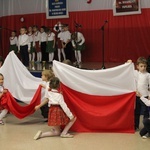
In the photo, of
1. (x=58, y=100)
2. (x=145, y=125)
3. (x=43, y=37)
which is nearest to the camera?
(x=145, y=125)

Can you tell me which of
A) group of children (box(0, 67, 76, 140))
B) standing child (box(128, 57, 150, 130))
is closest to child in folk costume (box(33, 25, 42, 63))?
group of children (box(0, 67, 76, 140))

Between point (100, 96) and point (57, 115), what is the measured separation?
72 cm

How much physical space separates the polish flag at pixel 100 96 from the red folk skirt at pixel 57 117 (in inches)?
13.4

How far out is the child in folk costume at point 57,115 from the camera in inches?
166

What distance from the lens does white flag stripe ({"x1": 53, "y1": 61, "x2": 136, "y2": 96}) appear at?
177 inches

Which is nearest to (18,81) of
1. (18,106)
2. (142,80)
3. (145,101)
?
(18,106)

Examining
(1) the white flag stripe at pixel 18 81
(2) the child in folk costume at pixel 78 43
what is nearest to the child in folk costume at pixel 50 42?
(2) the child in folk costume at pixel 78 43

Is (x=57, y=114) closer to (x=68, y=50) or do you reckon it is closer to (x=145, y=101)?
(x=145, y=101)

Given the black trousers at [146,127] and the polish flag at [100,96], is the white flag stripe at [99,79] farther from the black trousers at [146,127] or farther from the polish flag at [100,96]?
the black trousers at [146,127]

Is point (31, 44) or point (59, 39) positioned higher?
point (59, 39)

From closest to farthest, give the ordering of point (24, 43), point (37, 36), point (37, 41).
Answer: point (24, 43), point (37, 36), point (37, 41)

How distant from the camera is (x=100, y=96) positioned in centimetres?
455

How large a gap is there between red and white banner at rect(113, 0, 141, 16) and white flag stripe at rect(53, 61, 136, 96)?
22.1 feet

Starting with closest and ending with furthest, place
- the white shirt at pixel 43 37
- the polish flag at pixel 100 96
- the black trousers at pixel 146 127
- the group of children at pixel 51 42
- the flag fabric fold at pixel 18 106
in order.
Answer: the black trousers at pixel 146 127
the polish flag at pixel 100 96
the flag fabric fold at pixel 18 106
the group of children at pixel 51 42
the white shirt at pixel 43 37
